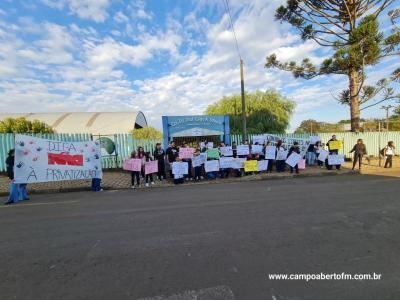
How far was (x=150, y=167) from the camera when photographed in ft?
38.4

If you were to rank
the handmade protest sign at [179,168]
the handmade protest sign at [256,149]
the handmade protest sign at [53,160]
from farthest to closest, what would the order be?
the handmade protest sign at [256,149]
the handmade protest sign at [179,168]
the handmade protest sign at [53,160]

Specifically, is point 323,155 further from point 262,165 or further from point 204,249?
point 204,249

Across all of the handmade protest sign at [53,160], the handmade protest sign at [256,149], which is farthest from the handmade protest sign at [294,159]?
the handmade protest sign at [53,160]

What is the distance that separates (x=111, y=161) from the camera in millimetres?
16250

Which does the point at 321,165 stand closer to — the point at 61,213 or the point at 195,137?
the point at 195,137

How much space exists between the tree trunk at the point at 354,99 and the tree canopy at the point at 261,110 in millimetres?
9414

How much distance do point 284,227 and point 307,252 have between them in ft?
3.60

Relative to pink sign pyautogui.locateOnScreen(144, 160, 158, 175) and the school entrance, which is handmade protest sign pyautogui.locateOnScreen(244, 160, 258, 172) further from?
the school entrance

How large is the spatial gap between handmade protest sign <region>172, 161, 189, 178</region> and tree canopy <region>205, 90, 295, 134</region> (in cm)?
1523

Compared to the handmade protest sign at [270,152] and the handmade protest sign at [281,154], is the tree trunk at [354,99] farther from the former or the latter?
the handmade protest sign at [270,152]

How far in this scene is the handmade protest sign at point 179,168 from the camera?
38.6 ft

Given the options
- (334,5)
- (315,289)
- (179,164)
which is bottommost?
(315,289)

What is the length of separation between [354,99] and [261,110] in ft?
39.9

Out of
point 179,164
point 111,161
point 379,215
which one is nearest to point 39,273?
point 379,215
